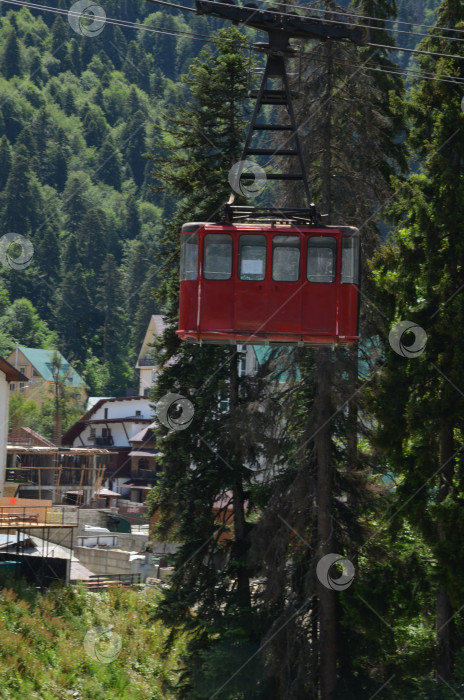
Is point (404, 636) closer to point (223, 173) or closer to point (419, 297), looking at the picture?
point (419, 297)

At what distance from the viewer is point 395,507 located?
74.9 ft

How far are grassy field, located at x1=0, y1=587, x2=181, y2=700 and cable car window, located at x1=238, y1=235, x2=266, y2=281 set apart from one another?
1375 cm

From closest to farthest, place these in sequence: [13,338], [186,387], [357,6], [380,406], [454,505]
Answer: [454,505] → [380,406] → [186,387] → [357,6] → [13,338]

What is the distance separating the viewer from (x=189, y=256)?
63.1ft

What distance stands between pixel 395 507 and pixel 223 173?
1149 centimetres

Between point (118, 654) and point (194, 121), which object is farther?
point (118, 654)

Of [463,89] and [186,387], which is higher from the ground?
[463,89]

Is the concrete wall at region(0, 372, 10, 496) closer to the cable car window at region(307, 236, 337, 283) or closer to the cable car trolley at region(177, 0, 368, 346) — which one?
the cable car trolley at region(177, 0, 368, 346)

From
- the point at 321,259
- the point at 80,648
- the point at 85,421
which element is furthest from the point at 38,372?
the point at 321,259

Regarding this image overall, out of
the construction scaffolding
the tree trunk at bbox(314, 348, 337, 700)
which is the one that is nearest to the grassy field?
the tree trunk at bbox(314, 348, 337, 700)

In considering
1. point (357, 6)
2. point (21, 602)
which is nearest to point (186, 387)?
point (21, 602)

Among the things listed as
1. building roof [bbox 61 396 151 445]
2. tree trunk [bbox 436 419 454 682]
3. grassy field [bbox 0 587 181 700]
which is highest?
building roof [bbox 61 396 151 445]

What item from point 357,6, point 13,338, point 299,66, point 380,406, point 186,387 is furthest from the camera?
point 13,338

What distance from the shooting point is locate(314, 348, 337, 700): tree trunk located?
2442cm
